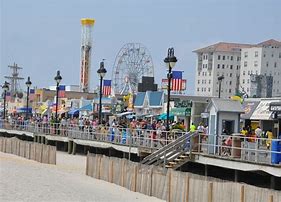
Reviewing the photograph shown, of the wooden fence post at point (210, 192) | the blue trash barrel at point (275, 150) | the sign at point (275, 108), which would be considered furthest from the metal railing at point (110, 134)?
the wooden fence post at point (210, 192)

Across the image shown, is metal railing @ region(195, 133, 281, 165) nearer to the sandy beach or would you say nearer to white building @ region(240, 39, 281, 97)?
the sandy beach

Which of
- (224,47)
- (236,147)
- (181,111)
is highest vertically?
(224,47)

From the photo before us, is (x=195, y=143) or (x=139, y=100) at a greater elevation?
(x=139, y=100)

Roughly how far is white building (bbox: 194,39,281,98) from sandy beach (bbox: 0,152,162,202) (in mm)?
125092

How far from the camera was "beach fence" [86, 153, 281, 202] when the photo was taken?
1645 cm

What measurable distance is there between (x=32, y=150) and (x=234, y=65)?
14156 centimetres

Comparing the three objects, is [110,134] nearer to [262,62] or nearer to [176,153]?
[176,153]

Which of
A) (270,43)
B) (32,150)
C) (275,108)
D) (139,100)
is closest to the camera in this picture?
(275,108)

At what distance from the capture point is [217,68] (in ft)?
574

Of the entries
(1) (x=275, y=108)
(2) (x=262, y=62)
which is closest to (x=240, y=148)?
(1) (x=275, y=108)

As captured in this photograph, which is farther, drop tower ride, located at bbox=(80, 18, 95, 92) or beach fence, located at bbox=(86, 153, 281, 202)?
drop tower ride, located at bbox=(80, 18, 95, 92)

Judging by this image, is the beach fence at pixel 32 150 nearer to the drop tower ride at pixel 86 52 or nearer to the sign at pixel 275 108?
the sign at pixel 275 108

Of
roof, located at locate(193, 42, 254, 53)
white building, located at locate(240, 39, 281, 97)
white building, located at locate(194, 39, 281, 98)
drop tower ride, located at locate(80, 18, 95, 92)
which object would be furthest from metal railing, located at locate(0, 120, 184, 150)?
roof, located at locate(193, 42, 254, 53)

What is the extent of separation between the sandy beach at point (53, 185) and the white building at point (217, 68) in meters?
138
